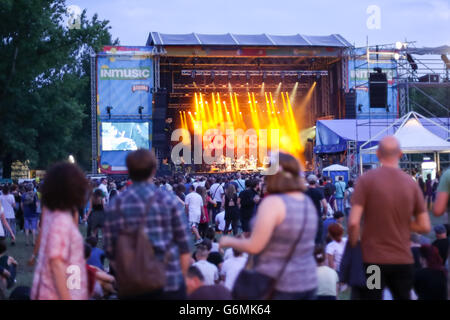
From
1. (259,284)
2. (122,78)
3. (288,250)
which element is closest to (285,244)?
(288,250)

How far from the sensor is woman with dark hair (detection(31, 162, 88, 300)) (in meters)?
3.37

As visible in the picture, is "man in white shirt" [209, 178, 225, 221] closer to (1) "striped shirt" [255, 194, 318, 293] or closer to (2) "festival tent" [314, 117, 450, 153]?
(2) "festival tent" [314, 117, 450, 153]

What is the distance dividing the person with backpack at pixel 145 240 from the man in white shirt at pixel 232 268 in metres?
2.32

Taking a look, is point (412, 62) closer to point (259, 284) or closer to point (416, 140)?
point (416, 140)

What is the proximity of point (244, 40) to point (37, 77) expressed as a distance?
1136 cm

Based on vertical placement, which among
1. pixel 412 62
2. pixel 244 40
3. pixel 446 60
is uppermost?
pixel 244 40

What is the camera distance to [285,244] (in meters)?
3.25

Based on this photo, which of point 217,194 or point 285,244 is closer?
point 285,244

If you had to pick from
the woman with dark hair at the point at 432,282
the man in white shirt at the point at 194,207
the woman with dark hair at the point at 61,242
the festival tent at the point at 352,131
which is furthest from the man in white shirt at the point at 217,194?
the woman with dark hair at the point at 61,242

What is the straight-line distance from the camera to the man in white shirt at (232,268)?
5.79 meters

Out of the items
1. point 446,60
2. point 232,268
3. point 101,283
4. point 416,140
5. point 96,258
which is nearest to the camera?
point 101,283

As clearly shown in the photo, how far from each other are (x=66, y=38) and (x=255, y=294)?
23.1 m

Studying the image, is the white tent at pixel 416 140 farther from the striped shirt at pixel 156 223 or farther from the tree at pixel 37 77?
the striped shirt at pixel 156 223

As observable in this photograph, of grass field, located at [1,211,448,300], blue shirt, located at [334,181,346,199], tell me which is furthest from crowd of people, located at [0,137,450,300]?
blue shirt, located at [334,181,346,199]
